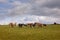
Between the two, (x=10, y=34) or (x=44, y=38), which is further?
(x=10, y=34)

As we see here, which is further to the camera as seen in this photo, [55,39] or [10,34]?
[10,34]

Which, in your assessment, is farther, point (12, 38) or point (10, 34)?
point (10, 34)

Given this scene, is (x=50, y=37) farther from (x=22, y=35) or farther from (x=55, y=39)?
(x=22, y=35)

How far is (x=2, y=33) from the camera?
30.1m

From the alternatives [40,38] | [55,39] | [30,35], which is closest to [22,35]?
[30,35]

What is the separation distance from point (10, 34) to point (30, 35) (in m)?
3.41

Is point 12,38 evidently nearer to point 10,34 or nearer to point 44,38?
point 10,34

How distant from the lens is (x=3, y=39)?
26625mm

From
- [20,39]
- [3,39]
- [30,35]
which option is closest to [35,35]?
[30,35]

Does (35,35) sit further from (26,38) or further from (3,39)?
(3,39)

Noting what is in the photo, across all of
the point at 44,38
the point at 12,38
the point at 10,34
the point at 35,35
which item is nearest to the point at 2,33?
the point at 10,34

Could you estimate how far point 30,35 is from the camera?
28344 mm

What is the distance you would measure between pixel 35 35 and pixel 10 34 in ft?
13.7

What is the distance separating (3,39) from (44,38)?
6.28 meters
